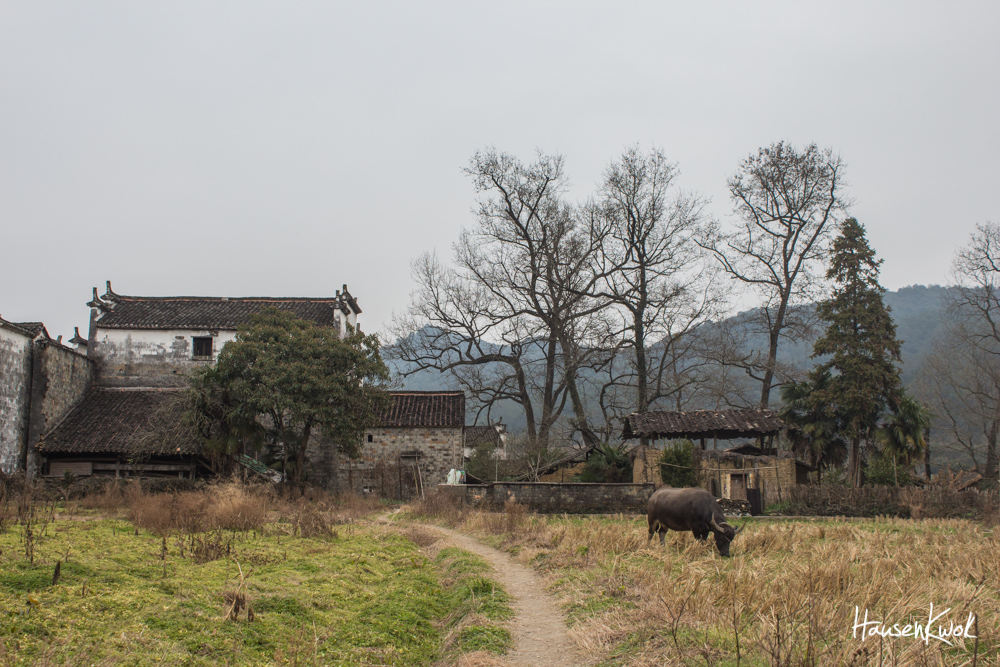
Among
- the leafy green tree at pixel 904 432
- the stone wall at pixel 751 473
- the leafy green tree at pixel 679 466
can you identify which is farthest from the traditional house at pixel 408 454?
the leafy green tree at pixel 904 432

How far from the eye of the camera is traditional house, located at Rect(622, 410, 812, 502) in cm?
2414

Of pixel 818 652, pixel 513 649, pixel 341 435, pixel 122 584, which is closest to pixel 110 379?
pixel 341 435

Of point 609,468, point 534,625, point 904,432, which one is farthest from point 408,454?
point 534,625

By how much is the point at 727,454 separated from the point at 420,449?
14.0 m

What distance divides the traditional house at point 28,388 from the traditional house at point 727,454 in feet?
76.4

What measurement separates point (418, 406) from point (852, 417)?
18.9 meters

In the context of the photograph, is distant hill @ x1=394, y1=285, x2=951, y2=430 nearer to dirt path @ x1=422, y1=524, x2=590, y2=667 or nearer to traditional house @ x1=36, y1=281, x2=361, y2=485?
traditional house @ x1=36, y1=281, x2=361, y2=485

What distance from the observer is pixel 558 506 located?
22188mm

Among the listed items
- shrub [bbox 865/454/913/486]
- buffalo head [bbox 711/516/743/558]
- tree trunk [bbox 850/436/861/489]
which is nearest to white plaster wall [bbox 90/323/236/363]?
buffalo head [bbox 711/516/743/558]

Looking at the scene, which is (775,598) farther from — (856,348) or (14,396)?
(14,396)

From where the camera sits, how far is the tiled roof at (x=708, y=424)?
26.1 meters

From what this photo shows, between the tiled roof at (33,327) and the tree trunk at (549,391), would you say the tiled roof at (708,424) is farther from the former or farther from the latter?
the tiled roof at (33,327)

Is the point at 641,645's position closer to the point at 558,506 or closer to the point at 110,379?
the point at 558,506

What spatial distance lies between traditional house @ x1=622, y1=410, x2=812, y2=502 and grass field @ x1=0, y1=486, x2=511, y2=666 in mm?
15366
